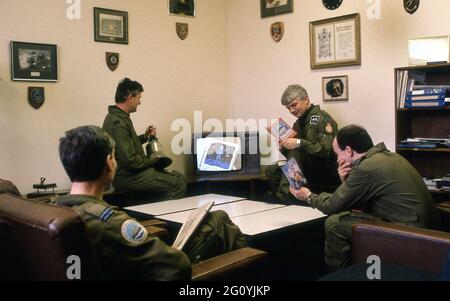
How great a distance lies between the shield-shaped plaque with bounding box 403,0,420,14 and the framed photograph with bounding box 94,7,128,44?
2.53 metres

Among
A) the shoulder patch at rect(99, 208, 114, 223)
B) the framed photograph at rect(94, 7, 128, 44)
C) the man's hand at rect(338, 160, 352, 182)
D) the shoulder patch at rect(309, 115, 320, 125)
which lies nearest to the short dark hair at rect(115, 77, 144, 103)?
the framed photograph at rect(94, 7, 128, 44)

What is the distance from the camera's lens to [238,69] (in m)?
5.49

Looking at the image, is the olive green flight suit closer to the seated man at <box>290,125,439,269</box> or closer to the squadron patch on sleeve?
the seated man at <box>290,125,439,269</box>

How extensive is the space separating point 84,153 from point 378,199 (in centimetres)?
171

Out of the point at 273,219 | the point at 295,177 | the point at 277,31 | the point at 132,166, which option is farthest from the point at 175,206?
the point at 277,31

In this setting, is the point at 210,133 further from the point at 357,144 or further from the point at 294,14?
the point at 357,144

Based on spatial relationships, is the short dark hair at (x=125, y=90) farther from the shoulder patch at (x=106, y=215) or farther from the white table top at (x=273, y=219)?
the shoulder patch at (x=106, y=215)

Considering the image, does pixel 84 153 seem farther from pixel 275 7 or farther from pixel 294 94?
pixel 275 7

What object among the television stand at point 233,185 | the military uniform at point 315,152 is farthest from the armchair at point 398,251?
the television stand at point 233,185

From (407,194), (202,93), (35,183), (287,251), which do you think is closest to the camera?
(407,194)
